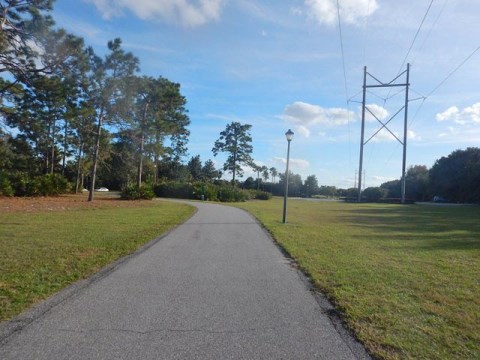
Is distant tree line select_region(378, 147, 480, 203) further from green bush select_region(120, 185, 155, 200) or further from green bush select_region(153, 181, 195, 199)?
green bush select_region(120, 185, 155, 200)

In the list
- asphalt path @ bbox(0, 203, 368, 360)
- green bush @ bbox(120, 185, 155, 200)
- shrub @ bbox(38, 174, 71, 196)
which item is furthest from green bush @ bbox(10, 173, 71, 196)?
asphalt path @ bbox(0, 203, 368, 360)

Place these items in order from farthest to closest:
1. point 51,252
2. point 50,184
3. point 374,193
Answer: point 374,193 < point 50,184 < point 51,252

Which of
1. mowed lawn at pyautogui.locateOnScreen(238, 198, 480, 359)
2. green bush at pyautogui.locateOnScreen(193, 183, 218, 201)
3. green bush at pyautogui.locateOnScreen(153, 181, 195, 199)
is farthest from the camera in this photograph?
green bush at pyautogui.locateOnScreen(153, 181, 195, 199)

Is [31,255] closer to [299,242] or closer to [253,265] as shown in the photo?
[253,265]

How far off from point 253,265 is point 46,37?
18.1m

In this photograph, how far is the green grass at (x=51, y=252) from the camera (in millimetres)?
5752

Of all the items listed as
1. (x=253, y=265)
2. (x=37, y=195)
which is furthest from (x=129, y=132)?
(x=253, y=265)

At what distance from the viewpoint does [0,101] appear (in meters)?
23.4

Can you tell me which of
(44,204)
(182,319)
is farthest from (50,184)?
(182,319)

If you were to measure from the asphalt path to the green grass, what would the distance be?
0.40 meters

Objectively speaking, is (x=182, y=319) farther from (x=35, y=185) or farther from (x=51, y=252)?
(x=35, y=185)

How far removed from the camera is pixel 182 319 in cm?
473

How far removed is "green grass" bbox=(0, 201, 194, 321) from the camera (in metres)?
5.75

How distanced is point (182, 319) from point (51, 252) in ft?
17.2
